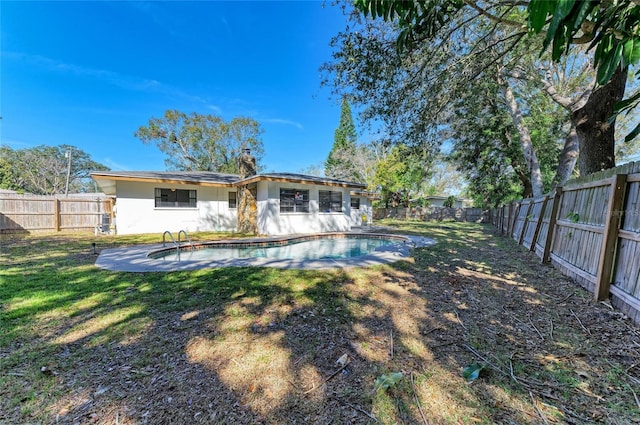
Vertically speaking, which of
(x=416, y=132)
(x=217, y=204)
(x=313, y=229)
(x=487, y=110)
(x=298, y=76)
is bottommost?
(x=313, y=229)

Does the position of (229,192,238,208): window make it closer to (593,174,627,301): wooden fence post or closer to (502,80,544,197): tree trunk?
(502,80,544,197): tree trunk

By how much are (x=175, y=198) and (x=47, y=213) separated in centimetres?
564

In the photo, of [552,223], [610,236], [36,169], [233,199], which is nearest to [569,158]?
[552,223]

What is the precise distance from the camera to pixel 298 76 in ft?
54.5

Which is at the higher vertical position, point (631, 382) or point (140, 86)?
point (140, 86)

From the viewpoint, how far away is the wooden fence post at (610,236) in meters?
3.08

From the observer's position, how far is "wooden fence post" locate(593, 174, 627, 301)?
121 inches

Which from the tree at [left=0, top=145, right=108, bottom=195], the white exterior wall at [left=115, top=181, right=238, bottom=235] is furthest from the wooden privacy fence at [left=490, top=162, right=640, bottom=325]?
the tree at [left=0, top=145, right=108, bottom=195]

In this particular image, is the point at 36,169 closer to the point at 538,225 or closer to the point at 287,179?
the point at 287,179

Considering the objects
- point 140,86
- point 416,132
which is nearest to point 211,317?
point 416,132

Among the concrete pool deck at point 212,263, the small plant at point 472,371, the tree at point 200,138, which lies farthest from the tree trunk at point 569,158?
the tree at point 200,138

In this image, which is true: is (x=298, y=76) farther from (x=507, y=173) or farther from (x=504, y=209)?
(x=507, y=173)

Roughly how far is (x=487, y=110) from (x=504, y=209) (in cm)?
522

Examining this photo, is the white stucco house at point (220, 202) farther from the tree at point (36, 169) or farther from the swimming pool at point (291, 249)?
the tree at point (36, 169)
